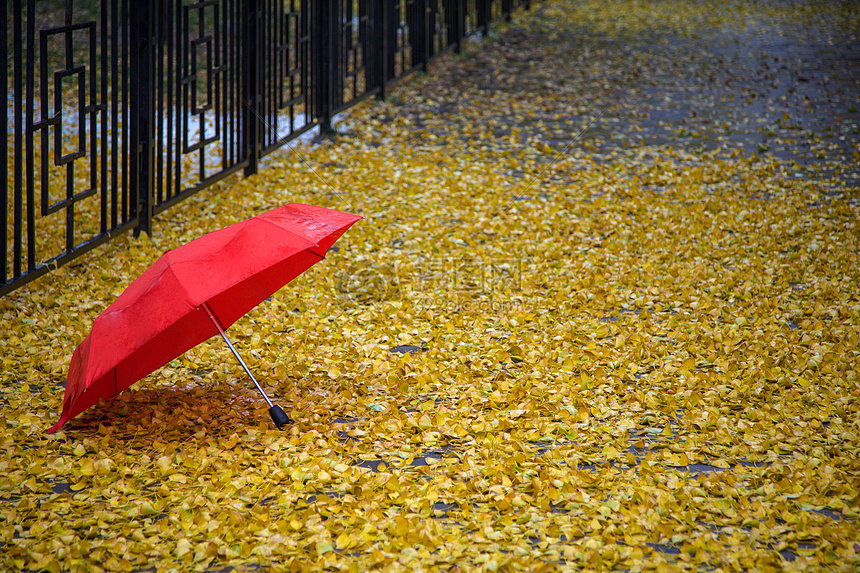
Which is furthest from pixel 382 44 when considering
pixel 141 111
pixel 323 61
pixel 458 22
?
pixel 141 111

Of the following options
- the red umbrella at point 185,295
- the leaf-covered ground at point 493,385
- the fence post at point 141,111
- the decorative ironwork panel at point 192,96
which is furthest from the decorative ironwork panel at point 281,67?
the red umbrella at point 185,295

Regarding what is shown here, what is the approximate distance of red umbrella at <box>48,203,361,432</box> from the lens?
2.83 metres

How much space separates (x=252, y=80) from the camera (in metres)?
6.65

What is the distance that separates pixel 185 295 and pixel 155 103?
3686 mm

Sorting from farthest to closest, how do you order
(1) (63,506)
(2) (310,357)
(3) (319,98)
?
(3) (319,98), (2) (310,357), (1) (63,506)

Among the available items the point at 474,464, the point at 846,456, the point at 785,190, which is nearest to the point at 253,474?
the point at 474,464

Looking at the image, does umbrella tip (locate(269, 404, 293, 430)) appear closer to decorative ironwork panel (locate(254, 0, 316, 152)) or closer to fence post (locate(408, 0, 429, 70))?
decorative ironwork panel (locate(254, 0, 316, 152))

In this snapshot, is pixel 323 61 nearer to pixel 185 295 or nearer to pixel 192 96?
pixel 192 96

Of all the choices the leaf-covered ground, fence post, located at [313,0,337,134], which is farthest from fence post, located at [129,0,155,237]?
fence post, located at [313,0,337,134]

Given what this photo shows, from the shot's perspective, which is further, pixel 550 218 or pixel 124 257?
pixel 550 218

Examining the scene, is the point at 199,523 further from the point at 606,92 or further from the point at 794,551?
the point at 606,92

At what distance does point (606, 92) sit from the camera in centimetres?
984

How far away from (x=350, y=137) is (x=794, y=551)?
6.52m

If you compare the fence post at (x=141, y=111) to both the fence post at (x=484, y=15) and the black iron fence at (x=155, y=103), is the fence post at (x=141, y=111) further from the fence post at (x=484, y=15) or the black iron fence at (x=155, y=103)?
the fence post at (x=484, y=15)
